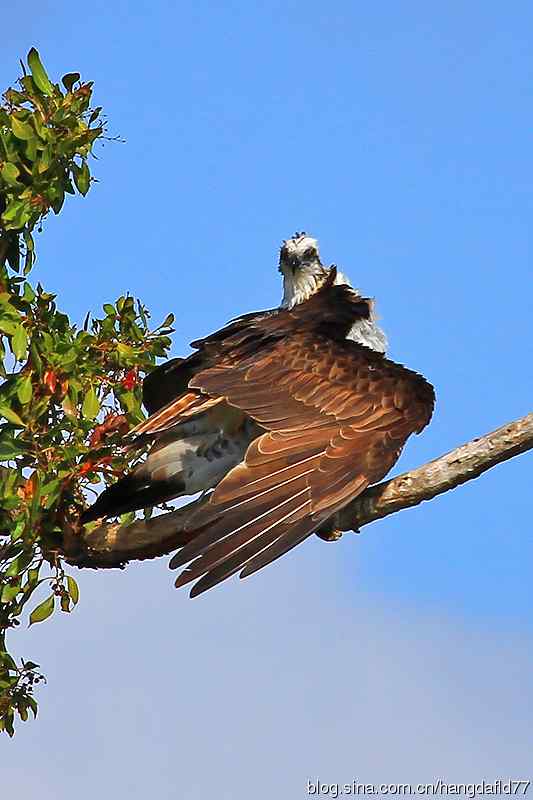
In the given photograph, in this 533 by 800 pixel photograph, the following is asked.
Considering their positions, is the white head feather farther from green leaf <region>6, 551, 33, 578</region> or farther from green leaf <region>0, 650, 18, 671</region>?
green leaf <region>0, 650, 18, 671</region>

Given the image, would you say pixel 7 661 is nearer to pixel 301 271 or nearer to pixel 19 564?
pixel 19 564

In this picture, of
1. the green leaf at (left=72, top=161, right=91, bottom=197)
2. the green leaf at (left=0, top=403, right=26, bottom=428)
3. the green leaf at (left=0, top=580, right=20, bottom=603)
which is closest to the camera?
the green leaf at (left=0, top=403, right=26, bottom=428)

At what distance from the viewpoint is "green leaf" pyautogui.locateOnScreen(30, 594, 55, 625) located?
576cm

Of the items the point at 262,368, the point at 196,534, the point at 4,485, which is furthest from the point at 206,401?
the point at 4,485

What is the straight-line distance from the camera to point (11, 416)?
5.48 meters

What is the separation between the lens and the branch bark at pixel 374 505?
554cm

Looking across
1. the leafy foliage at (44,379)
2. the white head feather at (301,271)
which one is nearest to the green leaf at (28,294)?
the leafy foliage at (44,379)

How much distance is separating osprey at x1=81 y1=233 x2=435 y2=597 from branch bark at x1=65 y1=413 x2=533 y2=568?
9 cm

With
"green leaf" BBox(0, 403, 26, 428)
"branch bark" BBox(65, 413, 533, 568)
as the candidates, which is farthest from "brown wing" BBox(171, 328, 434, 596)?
"green leaf" BBox(0, 403, 26, 428)

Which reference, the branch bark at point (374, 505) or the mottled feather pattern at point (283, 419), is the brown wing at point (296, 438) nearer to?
the mottled feather pattern at point (283, 419)

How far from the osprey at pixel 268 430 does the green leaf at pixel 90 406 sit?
387 millimetres

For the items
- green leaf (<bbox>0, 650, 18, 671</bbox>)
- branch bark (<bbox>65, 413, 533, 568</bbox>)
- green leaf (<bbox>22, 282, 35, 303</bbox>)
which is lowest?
green leaf (<bbox>0, 650, 18, 671</bbox>)

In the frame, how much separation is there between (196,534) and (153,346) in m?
0.92

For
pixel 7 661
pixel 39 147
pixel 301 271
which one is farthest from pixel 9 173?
pixel 301 271
